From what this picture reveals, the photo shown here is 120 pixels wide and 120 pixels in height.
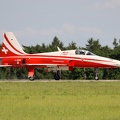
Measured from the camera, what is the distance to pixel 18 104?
18.2 meters

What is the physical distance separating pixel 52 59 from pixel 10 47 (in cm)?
476

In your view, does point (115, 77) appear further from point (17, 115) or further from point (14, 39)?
point (17, 115)

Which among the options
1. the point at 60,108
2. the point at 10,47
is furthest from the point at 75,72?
the point at 60,108

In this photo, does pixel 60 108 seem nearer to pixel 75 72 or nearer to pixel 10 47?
pixel 10 47

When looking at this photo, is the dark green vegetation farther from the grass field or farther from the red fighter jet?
the grass field

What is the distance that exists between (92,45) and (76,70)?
27894 mm

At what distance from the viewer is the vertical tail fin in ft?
152

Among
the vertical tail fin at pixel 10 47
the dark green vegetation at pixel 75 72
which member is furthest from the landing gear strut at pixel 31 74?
the dark green vegetation at pixel 75 72

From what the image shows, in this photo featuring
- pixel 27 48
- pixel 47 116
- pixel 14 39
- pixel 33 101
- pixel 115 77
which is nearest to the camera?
pixel 47 116

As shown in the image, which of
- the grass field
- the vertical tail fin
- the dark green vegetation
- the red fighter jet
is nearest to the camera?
the grass field

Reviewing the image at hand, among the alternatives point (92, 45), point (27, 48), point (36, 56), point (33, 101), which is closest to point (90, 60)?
point (36, 56)

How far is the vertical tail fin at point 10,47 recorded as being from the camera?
1828 inches

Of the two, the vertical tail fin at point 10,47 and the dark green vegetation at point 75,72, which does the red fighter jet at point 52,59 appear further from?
the dark green vegetation at point 75,72

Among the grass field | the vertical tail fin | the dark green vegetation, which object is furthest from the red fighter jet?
the grass field
